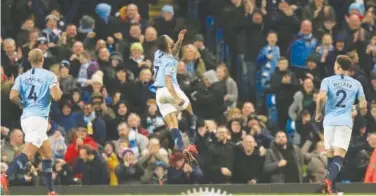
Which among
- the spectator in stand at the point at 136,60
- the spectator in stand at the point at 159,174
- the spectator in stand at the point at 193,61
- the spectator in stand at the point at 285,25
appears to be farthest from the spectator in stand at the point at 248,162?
the spectator in stand at the point at 285,25

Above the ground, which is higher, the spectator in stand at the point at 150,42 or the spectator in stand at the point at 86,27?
the spectator in stand at the point at 86,27

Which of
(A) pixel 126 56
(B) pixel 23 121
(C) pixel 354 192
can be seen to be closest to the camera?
(B) pixel 23 121

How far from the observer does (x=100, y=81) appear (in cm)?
3247

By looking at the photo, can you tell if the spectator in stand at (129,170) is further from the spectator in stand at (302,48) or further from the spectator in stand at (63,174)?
the spectator in stand at (302,48)

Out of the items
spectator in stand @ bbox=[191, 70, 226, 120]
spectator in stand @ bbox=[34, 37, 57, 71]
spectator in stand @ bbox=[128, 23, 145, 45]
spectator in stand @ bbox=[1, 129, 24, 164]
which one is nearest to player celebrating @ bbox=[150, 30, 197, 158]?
spectator in stand @ bbox=[1, 129, 24, 164]

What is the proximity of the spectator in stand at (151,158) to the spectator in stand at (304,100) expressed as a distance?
3.30 metres

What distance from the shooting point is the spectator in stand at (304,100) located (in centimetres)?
3225

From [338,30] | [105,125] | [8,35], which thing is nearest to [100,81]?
[105,125]

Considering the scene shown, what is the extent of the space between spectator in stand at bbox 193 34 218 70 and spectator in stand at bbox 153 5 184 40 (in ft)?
1.86

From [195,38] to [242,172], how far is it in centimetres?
464

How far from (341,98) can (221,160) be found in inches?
183

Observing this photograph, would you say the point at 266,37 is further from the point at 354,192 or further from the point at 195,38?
the point at 354,192

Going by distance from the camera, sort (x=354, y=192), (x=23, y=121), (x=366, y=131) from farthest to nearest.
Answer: (x=366, y=131) < (x=354, y=192) < (x=23, y=121)

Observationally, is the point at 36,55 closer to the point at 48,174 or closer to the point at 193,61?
the point at 48,174
